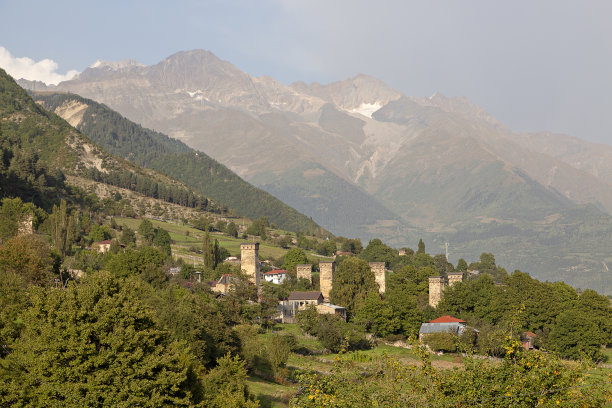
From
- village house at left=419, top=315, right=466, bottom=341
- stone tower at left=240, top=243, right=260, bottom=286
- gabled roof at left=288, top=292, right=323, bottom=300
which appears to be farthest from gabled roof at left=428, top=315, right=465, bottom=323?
stone tower at left=240, top=243, right=260, bottom=286

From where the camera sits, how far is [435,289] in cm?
9675

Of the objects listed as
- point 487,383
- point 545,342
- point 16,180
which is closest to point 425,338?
point 545,342

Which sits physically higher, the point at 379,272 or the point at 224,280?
the point at 379,272

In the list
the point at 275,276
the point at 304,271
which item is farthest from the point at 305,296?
the point at 275,276

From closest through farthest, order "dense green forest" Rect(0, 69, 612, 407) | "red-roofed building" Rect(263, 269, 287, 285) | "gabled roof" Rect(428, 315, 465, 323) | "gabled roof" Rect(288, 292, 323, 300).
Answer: "dense green forest" Rect(0, 69, 612, 407), "gabled roof" Rect(428, 315, 465, 323), "gabled roof" Rect(288, 292, 323, 300), "red-roofed building" Rect(263, 269, 287, 285)

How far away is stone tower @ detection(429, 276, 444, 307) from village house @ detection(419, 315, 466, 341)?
9256mm

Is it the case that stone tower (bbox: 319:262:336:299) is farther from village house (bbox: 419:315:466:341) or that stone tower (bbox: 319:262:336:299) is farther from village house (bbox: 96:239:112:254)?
village house (bbox: 96:239:112:254)

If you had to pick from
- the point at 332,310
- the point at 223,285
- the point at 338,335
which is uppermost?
the point at 223,285

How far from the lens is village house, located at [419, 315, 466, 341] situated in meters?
80.8

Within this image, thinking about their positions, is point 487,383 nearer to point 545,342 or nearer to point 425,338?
point 425,338

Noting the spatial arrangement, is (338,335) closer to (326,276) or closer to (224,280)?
(224,280)

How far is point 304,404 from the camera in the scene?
82.4 ft

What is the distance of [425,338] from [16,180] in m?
79.6

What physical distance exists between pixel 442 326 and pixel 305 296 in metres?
19.3
